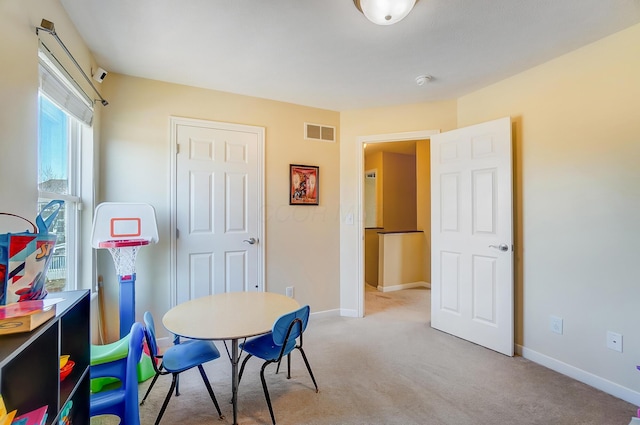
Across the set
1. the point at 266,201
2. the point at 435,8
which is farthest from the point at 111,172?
the point at 435,8

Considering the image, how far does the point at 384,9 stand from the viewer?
1.58m

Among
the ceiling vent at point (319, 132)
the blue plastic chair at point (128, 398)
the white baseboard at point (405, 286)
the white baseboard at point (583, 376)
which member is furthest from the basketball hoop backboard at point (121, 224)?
the white baseboard at point (405, 286)

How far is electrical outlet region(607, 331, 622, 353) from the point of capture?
1.93 m

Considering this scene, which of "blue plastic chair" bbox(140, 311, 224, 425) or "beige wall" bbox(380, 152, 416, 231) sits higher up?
"beige wall" bbox(380, 152, 416, 231)

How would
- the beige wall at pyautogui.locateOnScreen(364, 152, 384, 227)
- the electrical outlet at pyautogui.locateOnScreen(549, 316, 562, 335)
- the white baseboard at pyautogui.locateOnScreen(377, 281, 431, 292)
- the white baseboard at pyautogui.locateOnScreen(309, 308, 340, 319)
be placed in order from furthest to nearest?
the beige wall at pyautogui.locateOnScreen(364, 152, 384, 227)
the white baseboard at pyautogui.locateOnScreen(377, 281, 431, 292)
the white baseboard at pyautogui.locateOnScreen(309, 308, 340, 319)
the electrical outlet at pyautogui.locateOnScreen(549, 316, 562, 335)

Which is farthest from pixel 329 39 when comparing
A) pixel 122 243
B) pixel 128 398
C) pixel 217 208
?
pixel 128 398

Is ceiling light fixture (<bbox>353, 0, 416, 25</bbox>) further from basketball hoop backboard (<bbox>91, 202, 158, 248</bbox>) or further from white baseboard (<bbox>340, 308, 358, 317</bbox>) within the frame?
white baseboard (<bbox>340, 308, 358, 317</bbox>)

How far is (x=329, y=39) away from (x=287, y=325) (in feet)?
6.15

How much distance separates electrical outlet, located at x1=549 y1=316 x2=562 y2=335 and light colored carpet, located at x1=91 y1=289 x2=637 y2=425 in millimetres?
315

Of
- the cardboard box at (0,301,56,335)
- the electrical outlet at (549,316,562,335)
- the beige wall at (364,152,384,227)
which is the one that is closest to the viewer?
the cardboard box at (0,301,56,335)

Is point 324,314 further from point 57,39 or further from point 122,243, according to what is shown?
point 57,39

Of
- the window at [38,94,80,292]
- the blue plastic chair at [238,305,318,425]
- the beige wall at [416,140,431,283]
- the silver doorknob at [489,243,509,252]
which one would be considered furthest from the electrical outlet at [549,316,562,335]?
the window at [38,94,80,292]

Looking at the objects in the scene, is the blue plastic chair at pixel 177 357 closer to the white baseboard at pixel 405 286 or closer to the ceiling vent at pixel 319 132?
the ceiling vent at pixel 319 132

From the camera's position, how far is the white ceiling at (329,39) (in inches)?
66.8
